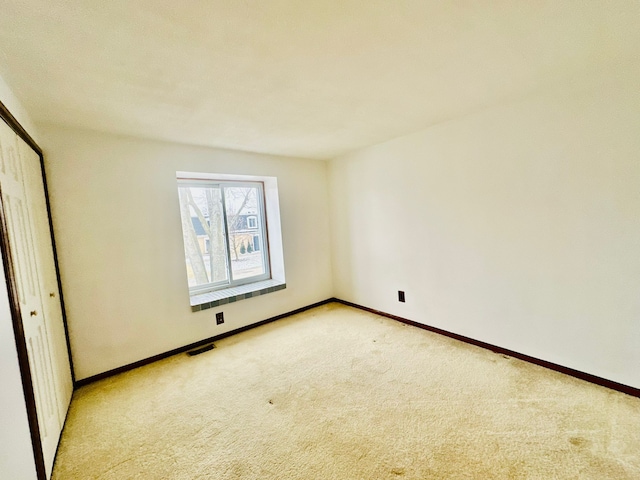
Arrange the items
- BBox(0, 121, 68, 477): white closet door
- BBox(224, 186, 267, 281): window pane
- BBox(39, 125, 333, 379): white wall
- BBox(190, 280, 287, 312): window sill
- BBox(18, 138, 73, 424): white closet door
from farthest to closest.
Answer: BBox(224, 186, 267, 281): window pane
BBox(190, 280, 287, 312): window sill
BBox(39, 125, 333, 379): white wall
BBox(18, 138, 73, 424): white closet door
BBox(0, 121, 68, 477): white closet door

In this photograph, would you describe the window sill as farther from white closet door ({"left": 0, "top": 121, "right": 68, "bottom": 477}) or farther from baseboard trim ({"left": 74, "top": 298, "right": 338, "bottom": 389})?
white closet door ({"left": 0, "top": 121, "right": 68, "bottom": 477})

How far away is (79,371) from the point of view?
2.19m

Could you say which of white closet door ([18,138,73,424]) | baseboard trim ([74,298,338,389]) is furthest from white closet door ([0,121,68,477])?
baseboard trim ([74,298,338,389])

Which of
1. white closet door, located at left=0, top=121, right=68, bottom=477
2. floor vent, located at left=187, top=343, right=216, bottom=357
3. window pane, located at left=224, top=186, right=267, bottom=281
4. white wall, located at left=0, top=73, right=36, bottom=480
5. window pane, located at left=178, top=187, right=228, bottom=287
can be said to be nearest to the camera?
white wall, located at left=0, top=73, right=36, bottom=480

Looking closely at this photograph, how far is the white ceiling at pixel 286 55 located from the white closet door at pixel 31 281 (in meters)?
0.42

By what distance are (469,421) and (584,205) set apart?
Result: 62.5 inches

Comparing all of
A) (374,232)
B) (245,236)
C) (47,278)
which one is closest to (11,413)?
(47,278)

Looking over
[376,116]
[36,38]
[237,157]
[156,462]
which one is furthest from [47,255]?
[376,116]

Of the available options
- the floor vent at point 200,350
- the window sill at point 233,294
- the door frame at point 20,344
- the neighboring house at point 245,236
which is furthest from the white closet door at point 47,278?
the neighboring house at point 245,236

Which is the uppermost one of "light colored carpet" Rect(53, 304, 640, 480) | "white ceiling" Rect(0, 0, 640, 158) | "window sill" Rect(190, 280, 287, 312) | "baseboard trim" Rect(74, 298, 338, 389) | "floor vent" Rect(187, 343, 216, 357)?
"white ceiling" Rect(0, 0, 640, 158)

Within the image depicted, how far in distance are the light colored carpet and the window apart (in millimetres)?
1030

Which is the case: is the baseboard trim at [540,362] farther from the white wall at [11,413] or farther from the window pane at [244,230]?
A: the white wall at [11,413]

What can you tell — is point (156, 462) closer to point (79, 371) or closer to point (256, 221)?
point (79, 371)

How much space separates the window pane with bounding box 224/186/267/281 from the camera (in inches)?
132
